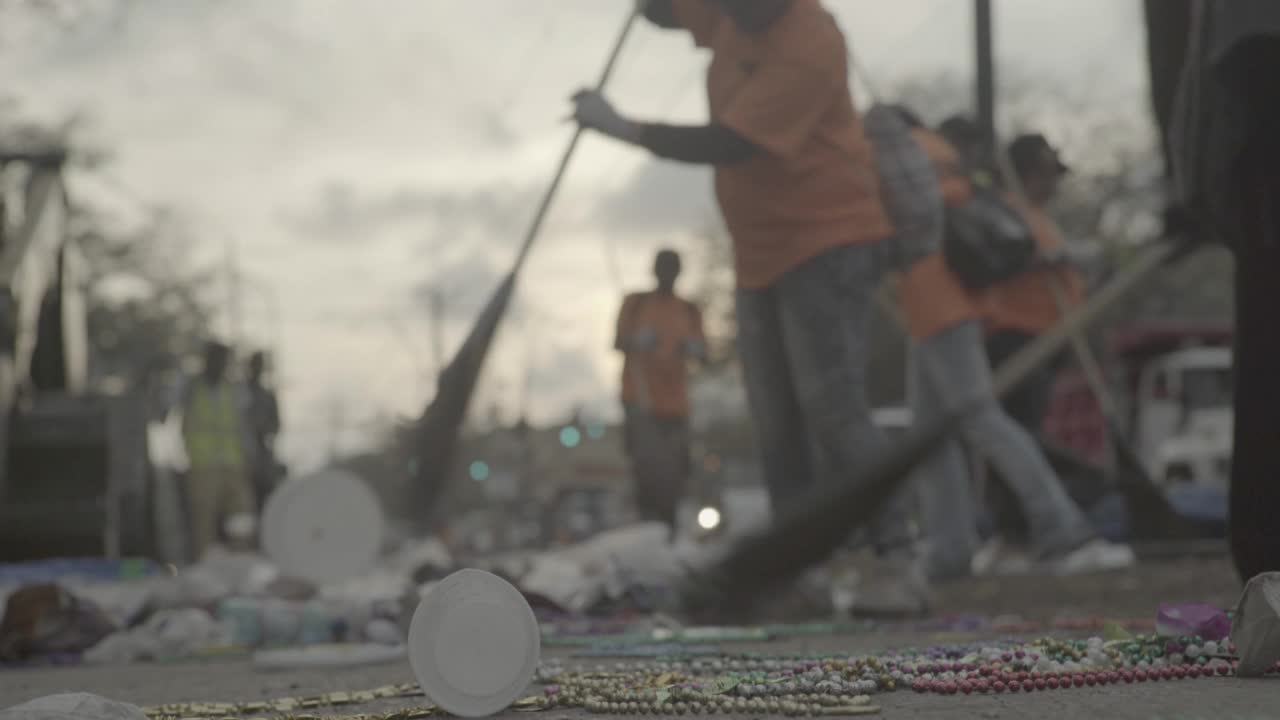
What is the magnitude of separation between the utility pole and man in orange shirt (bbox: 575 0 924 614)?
7.71 feet

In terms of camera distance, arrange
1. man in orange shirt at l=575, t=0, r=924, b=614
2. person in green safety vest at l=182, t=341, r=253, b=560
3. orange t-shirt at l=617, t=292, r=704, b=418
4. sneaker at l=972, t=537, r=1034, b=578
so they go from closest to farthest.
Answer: man in orange shirt at l=575, t=0, r=924, b=614 → sneaker at l=972, t=537, r=1034, b=578 → orange t-shirt at l=617, t=292, r=704, b=418 → person in green safety vest at l=182, t=341, r=253, b=560

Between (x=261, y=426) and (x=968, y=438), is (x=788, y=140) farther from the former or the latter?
(x=261, y=426)

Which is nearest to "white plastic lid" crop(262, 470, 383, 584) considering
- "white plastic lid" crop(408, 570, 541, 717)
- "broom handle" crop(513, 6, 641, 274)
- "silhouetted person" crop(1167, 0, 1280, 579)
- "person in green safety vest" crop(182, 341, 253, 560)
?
"broom handle" crop(513, 6, 641, 274)

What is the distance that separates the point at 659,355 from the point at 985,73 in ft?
7.27

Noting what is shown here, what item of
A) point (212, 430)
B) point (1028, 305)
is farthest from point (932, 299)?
point (212, 430)

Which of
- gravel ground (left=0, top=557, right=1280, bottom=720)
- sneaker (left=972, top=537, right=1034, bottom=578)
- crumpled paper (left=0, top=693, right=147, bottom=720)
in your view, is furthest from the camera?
sneaker (left=972, top=537, right=1034, bottom=578)

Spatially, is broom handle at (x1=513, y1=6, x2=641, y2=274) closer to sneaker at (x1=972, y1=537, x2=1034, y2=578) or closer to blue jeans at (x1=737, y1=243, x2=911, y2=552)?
blue jeans at (x1=737, y1=243, x2=911, y2=552)

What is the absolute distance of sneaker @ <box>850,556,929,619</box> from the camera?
4836 millimetres

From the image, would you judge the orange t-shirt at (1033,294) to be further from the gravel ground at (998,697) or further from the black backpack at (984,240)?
the gravel ground at (998,697)

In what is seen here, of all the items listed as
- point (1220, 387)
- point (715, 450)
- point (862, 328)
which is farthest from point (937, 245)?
point (715, 450)

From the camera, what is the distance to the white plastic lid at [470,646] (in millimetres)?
2469

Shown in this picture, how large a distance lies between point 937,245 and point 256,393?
6.83 meters

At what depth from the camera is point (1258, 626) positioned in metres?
2.54

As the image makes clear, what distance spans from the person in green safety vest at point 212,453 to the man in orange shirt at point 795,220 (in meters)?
5.58
